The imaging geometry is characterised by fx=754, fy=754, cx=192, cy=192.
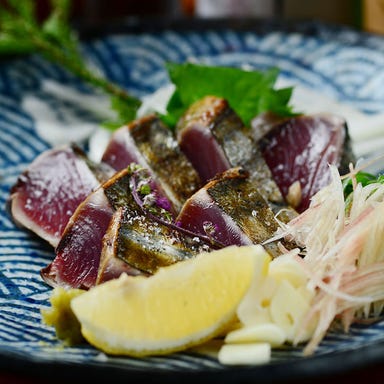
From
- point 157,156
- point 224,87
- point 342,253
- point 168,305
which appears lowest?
point 168,305

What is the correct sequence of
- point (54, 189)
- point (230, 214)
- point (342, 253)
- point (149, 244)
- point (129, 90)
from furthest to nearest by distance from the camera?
1. point (129, 90)
2. point (54, 189)
3. point (230, 214)
4. point (149, 244)
5. point (342, 253)

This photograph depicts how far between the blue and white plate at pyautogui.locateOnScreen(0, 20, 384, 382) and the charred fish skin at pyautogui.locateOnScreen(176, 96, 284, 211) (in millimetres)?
869

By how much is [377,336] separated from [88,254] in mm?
1236

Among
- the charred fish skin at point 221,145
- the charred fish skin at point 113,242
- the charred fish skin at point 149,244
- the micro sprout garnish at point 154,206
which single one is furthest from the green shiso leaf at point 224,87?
the charred fish skin at point 149,244

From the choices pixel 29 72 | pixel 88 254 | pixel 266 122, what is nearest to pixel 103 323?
pixel 88 254

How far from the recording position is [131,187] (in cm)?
321

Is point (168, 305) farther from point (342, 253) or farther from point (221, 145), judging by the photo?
point (221, 145)

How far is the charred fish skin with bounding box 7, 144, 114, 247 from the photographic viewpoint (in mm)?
3676

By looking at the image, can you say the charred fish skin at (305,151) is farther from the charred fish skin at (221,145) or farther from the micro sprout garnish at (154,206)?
the micro sprout garnish at (154,206)

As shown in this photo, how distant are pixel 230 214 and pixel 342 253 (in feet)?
1.65

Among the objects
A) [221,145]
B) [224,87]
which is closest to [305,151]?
[221,145]

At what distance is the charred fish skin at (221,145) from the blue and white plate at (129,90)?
0.87 m

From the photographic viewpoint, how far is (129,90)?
230 inches

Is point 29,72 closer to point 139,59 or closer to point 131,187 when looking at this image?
point 139,59
